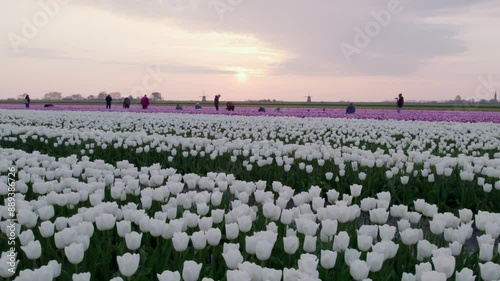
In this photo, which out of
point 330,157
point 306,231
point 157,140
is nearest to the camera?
point 306,231

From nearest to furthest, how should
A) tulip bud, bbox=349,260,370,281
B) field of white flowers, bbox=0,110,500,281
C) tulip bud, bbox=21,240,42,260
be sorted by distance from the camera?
1. tulip bud, bbox=349,260,370,281
2. field of white flowers, bbox=0,110,500,281
3. tulip bud, bbox=21,240,42,260

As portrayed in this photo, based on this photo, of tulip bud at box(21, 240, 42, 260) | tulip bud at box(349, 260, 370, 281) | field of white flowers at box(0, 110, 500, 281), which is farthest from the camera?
tulip bud at box(21, 240, 42, 260)

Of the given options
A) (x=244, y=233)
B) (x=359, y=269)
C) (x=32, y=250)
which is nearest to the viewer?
(x=359, y=269)

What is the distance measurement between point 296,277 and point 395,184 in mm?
5342

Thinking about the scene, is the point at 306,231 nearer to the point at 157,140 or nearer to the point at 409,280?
the point at 409,280

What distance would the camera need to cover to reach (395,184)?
761 centimetres

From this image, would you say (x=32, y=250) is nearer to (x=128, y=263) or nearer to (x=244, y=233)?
(x=128, y=263)

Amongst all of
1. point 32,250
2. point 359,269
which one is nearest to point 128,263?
point 32,250

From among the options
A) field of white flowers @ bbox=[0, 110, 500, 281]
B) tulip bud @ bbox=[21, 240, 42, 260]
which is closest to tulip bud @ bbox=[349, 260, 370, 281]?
field of white flowers @ bbox=[0, 110, 500, 281]

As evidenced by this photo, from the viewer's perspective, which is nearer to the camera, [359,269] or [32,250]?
[359,269]

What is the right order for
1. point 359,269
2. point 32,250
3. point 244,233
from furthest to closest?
point 244,233, point 32,250, point 359,269

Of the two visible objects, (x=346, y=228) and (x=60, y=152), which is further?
(x=60, y=152)

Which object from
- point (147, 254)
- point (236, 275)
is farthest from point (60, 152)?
point (236, 275)

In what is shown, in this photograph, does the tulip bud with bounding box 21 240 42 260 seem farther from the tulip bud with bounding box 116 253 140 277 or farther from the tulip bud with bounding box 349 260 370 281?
the tulip bud with bounding box 349 260 370 281
